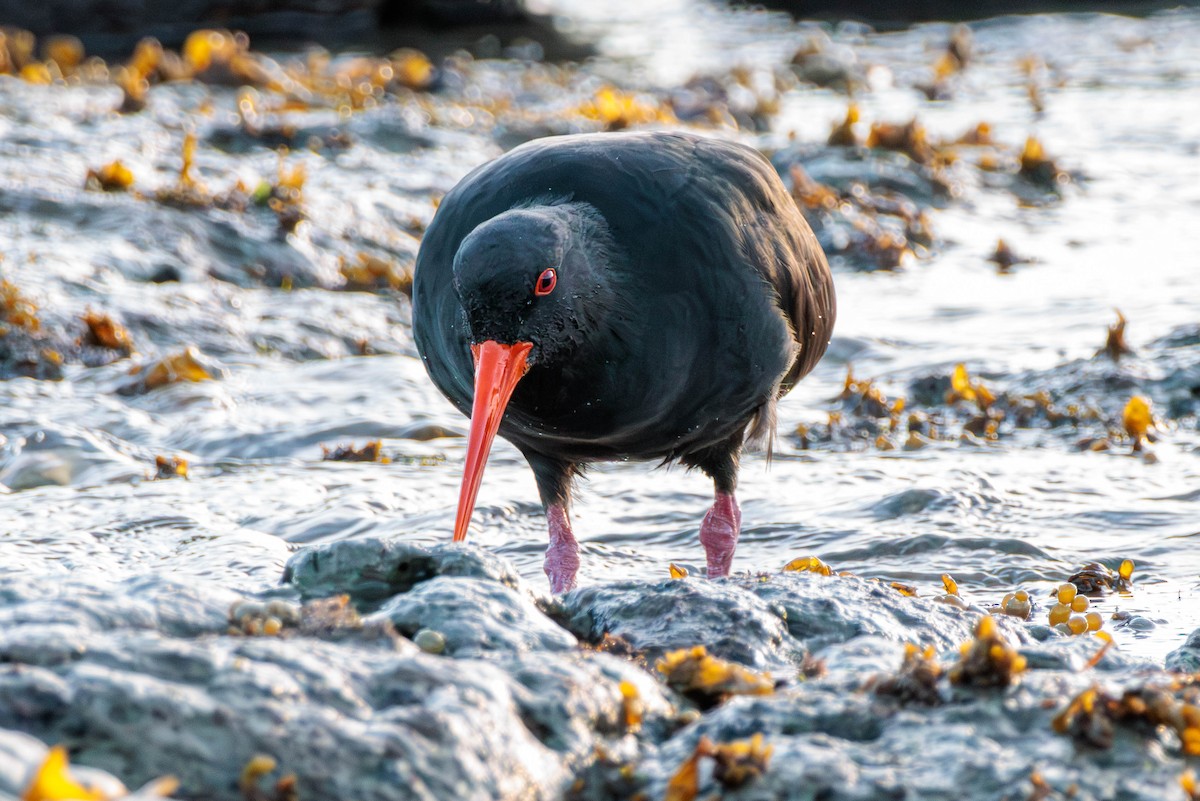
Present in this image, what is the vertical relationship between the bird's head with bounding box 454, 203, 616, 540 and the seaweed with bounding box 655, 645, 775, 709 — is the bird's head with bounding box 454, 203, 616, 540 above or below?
above

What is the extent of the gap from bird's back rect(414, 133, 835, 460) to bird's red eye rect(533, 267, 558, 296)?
232mm

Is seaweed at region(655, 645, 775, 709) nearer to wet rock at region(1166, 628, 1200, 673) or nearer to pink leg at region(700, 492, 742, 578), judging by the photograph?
wet rock at region(1166, 628, 1200, 673)

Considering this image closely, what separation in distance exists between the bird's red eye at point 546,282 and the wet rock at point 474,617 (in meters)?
0.81

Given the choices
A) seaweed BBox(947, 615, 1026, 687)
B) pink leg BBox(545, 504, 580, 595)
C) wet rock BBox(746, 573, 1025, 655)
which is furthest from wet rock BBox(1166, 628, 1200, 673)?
pink leg BBox(545, 504, 580, 595)

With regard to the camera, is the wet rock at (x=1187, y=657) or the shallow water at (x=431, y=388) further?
the shallow water at (x=431, y=388)

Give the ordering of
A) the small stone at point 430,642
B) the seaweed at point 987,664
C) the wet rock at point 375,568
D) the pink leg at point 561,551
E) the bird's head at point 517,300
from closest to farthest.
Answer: the seaweed at point 987,664, the small stone at point 430,642, the wet rock at point 375,568, the bird's head at point 517,300, the pink leg at point 561,551

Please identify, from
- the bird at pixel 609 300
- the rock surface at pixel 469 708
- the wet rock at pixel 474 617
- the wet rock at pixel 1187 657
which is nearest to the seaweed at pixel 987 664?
the rock surface at pixel 469 708

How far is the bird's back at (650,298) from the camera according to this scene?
339cm

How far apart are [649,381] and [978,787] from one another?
157cm

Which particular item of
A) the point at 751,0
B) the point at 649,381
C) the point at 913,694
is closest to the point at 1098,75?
the point at 751,0

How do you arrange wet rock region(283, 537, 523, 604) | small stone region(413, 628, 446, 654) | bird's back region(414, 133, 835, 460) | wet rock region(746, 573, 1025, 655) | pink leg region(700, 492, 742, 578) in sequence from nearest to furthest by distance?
small stone region(413, 628, 446, 654) → wet rock region(283, 537, 523, 604) → wet rock region(746, 573, 1025, 655) → bird's back region(414, 133, 835, 460) → pink leg region(700, 492, 742, 578)

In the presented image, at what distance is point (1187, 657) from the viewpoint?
288cm

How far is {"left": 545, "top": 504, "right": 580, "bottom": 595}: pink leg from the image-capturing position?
158 inches

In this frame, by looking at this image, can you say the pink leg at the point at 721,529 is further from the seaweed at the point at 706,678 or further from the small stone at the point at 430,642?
the small stone at the point at 430,642
